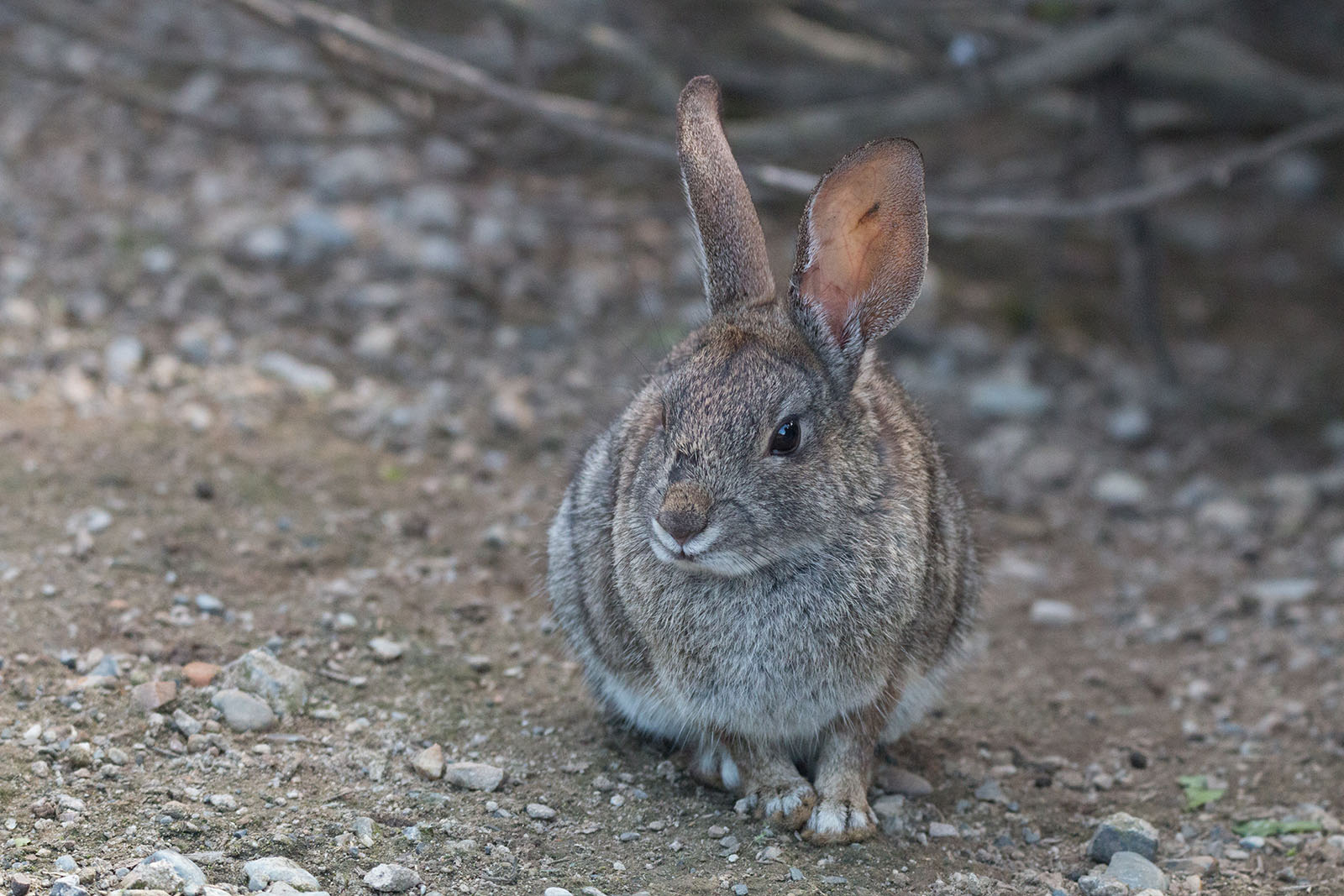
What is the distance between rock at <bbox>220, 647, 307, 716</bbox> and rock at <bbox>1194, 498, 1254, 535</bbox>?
190 inches

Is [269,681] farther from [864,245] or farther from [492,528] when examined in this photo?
[864,245]

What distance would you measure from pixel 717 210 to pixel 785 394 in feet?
2.36

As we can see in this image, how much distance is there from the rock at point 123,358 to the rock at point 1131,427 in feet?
17.2

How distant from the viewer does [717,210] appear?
477 cm

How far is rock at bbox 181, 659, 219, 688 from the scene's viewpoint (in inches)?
194

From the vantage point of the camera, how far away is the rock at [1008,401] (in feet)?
27.7

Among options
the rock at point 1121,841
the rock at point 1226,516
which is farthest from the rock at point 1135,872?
the rock at point 1226,516

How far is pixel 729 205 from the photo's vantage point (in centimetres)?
476

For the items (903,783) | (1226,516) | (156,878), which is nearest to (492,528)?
(903,783)

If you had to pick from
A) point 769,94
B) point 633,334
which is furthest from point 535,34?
point 633,334

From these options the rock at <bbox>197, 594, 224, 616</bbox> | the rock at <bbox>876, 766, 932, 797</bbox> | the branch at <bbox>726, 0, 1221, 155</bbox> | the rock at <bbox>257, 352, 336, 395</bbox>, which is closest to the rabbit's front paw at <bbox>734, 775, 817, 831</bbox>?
the rock at <bbox>876, 766, 932, 797</bbox>

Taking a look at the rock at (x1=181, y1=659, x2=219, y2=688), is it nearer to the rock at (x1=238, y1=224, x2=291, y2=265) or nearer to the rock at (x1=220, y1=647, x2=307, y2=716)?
the rock at (x1=220, y1=647, x2=307, y2=716)

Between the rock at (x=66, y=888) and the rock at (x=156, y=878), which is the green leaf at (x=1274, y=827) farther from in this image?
the rock at (x=66, y=888)

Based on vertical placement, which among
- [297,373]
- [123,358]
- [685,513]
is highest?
[685,513]
